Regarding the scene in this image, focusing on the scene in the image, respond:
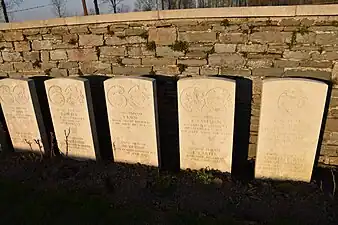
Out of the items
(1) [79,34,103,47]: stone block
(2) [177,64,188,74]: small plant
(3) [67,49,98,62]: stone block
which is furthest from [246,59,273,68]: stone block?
(3) [67,49,98,62]: stone block

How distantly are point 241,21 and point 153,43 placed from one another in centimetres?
140

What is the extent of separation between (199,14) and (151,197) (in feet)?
8.96

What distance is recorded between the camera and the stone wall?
3.79 meters

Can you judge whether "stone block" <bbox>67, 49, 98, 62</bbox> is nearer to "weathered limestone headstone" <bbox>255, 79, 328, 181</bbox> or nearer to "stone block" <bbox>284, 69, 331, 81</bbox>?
"weathered limestone headstone" <bbox>255, 79, 328, 181</bbox>

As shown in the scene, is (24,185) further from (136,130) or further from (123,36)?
(123,36)

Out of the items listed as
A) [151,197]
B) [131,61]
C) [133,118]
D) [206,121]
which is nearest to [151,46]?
[131,61]

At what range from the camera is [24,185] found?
3.99m

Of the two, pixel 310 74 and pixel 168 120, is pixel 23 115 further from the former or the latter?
pixel 310 74

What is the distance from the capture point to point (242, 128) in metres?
4.50

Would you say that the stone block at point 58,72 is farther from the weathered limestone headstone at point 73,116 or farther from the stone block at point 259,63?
the stone block at point 259,63

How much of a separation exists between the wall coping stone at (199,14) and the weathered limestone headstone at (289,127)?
96 cm

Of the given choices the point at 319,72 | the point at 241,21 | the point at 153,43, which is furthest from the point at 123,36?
the point at 319,72

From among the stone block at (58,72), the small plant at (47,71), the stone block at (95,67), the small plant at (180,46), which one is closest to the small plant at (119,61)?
the stone block at (95,67)

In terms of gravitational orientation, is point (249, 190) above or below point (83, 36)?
below
